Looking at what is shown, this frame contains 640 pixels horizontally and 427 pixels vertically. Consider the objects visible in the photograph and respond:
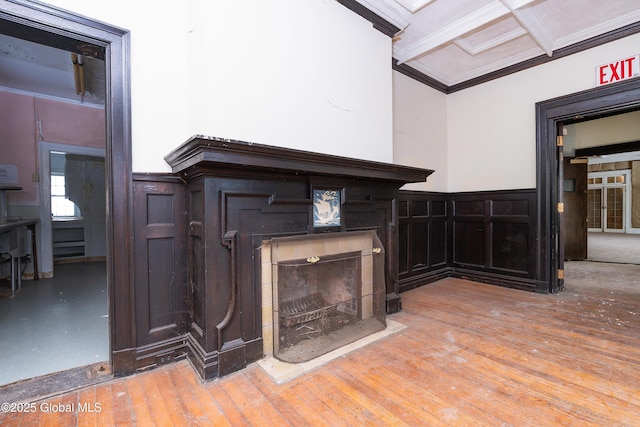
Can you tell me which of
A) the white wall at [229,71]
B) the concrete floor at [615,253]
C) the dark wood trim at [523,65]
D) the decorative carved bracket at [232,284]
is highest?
the dark wood trim at [523,65]

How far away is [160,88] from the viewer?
1.94 meters

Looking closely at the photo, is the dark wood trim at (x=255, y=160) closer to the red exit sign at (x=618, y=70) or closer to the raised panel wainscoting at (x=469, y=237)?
the raised panel wainscoting at (x=469, y=237)

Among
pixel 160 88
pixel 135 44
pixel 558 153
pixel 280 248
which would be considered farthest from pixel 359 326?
pixel 558 153

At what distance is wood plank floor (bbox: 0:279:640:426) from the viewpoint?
1.42m

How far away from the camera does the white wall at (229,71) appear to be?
1.84 meters

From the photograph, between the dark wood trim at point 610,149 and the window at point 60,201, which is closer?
the dark wood trim at point 610,149

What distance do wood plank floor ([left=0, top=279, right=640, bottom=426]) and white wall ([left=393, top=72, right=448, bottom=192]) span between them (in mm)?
2096

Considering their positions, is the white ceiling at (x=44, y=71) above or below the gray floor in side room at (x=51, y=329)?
above

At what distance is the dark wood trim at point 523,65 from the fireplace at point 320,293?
8.11ft

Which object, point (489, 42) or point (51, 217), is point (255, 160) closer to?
point (489, 42)

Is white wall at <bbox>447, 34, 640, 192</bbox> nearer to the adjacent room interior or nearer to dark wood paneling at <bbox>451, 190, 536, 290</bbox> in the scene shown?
dark wood paneling at <bbox>451, 190, 536, 290</bbox>

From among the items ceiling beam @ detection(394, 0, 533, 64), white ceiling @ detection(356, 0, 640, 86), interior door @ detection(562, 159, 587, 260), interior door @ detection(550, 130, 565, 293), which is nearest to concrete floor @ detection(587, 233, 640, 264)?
interior door @ detection(562, 159, 587, 260)

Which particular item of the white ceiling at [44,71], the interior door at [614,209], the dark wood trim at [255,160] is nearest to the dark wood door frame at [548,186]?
the dark wood trim at [255,160]

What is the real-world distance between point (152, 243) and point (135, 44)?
1.27 metres
